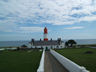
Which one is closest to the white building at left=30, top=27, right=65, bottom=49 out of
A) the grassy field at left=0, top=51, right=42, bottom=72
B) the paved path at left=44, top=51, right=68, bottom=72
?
the grassy field at left=0, top=51, right=42, bottom=72

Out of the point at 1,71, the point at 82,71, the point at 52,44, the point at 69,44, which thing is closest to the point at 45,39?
the point at 52,44

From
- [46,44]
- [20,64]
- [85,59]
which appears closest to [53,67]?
[20,64]

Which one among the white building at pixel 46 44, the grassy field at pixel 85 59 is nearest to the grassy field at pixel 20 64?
the grassy field at pixel 85 59

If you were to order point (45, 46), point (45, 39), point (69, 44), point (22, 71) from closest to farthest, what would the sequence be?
point (22, 71)
point (45, 46)
point (45, 39)
point (69, 44)

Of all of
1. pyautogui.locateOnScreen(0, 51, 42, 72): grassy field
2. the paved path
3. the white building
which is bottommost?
pyautogui.locateOnScreen(0, 51, 42, 72): grassy field

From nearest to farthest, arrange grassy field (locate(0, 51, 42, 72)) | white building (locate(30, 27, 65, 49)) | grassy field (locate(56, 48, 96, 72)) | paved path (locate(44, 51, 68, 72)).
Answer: paved path (locate(44, 51, 68, 72)), grassy field (locate(0, 51, 42, 72)), grassy field (locate(56, 48, 96, 72)), white building (locate(30, 27, 65, 49))

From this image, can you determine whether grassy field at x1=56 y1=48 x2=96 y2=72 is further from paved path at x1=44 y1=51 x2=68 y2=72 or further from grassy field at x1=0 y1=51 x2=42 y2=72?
grassy field at x1=0 y1=51 x2=42 y2=72

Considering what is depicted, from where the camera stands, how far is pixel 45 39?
3503 centimetres

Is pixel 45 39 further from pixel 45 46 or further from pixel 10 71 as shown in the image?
pixel 10 71

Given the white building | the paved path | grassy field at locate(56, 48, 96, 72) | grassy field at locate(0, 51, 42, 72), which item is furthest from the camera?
the white building

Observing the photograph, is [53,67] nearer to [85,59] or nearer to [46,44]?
[85,59]

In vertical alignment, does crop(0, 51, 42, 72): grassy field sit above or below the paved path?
below

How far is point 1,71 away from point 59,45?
85.4 feet

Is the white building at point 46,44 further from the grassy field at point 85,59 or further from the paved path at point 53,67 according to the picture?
the paved path at point 53,67
